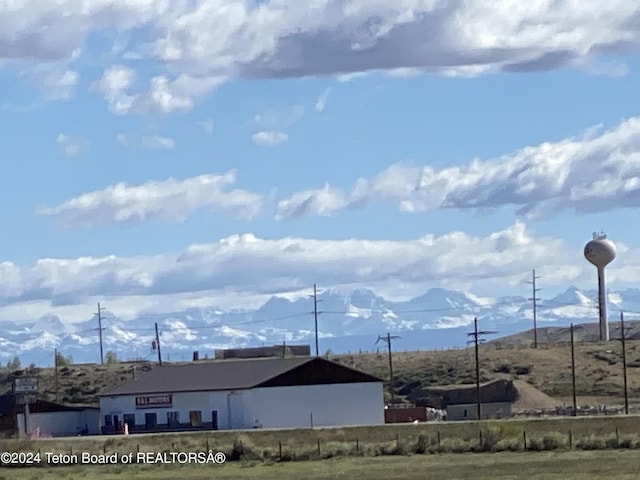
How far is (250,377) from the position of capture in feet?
298

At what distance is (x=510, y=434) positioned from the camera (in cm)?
6525

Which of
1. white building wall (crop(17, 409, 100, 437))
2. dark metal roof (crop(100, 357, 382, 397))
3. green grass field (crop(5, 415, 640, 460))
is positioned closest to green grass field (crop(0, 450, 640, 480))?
green grass field (crop(5, 415, 640, 460))

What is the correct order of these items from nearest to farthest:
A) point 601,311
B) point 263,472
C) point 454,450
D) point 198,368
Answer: point 263,472, point 454,450, point 198,368, point 601,311

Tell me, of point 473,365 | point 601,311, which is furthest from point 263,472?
point 601,311

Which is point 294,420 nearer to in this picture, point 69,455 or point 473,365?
point 69,455

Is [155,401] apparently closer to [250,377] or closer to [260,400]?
[250,377]

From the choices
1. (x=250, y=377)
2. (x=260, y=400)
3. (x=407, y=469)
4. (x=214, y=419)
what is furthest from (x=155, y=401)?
(x=407, y=469)

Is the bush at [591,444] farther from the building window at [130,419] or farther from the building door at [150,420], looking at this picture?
the building window at [130,419]

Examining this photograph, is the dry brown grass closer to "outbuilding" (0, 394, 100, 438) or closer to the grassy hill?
the grassy hill

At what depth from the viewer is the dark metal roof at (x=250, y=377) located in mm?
89438

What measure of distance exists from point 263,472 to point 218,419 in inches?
1427

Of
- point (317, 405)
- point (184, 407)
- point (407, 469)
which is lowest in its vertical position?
point (407, 469)

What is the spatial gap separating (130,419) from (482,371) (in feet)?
141

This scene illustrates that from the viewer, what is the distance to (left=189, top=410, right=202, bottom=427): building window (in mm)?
89875
